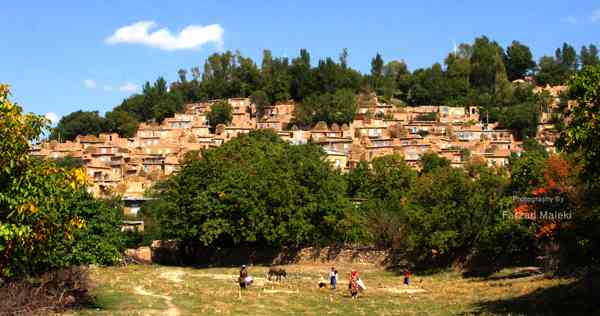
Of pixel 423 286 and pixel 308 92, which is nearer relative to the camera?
pixel 423 286

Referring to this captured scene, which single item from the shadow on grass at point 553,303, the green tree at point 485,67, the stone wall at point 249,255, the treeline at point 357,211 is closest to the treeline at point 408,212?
the treeline at point 357,211

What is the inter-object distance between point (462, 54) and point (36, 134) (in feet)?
542

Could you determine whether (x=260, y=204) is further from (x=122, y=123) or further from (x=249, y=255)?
(x=122, y=123)

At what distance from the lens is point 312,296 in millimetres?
29766

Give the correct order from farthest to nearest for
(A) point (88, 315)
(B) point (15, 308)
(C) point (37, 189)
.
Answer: (A) point (88, 315) < (B) point (15, 308) < (C) point (37, 189)

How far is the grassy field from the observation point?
24641mm

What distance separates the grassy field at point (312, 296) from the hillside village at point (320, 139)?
68701 millimetres

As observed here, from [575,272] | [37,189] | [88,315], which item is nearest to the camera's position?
[37,189]

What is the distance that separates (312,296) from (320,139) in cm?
9728

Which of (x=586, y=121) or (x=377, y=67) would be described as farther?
(x=377, y=67)

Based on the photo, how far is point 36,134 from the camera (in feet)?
64.1

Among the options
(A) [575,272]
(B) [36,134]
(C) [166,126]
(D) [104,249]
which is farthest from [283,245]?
(C) [166,126]

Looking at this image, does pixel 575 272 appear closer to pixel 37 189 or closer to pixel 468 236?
pixel 468 236

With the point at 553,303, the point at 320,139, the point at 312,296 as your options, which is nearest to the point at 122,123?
the point at 320,139
